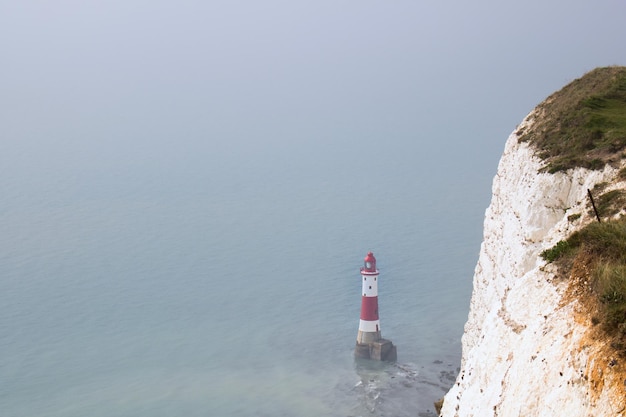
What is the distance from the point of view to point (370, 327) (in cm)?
6188

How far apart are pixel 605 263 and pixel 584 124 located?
14749 mm

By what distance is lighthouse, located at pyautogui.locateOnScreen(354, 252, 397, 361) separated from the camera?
2389 inches

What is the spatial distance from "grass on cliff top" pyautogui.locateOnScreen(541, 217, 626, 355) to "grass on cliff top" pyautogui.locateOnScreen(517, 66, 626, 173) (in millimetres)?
9069

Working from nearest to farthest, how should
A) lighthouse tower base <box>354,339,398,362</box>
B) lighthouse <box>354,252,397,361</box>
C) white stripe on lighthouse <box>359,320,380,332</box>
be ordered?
lighthouse <box>354,252,397,361</box>
lighthouse tower base <box>354,339,398,362</box>
white stripe on lighthouse <box>359,320,380,332</box>

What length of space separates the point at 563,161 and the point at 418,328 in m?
44.3

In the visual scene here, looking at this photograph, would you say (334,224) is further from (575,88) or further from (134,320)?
(575,88)

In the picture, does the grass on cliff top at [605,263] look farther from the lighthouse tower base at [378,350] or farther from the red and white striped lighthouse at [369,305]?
the lighthouse tower base at [378,350]

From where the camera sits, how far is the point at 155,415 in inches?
2147

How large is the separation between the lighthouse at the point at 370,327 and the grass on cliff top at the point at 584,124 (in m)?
29.5

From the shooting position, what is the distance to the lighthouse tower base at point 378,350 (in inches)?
2406

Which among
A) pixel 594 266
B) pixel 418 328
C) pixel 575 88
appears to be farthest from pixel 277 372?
pixel 594 266

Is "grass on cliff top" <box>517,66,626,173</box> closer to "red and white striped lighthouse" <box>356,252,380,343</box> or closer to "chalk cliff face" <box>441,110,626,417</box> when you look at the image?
"chalk cliff face" <box>441,110,626,417</box>

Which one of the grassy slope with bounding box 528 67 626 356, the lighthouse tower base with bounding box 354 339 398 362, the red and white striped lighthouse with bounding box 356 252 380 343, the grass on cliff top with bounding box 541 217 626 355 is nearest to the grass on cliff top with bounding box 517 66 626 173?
the grassy slope with bounding box 528 67 626 356

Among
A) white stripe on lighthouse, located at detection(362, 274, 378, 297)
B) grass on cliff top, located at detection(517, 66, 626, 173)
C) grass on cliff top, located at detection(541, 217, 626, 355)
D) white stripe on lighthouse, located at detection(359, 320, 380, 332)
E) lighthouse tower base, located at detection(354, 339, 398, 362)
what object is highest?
grass on cliff top, located at detection(517, 66, 626, 173)
